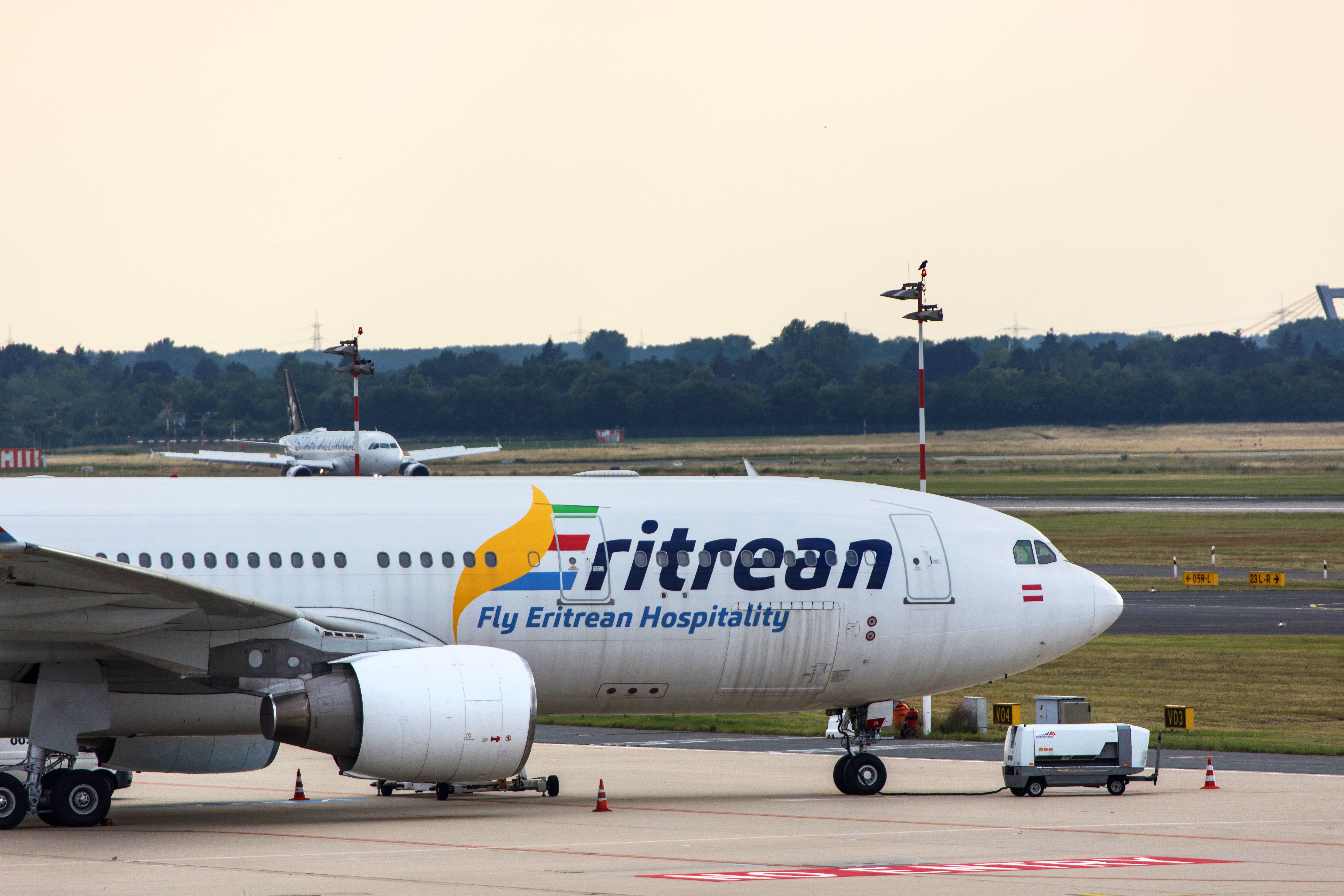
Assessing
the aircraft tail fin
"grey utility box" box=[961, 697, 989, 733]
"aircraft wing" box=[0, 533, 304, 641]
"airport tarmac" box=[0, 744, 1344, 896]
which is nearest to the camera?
"airport tarmac" box=[0, 744, 1344, 896]

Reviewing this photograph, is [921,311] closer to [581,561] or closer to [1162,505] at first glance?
[581,561]

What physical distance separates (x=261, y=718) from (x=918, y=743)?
15.7 metres

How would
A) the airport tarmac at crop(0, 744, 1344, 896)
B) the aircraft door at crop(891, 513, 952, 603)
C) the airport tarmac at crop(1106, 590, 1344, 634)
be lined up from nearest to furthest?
the airport tarmac at crop(0, 744, 1344, 896)
the aircraft door at crop(891, 513, 952, 603)
the airport tarmac at crop(1106, 590, 1344, 634)

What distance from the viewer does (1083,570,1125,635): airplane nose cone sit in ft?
82.1

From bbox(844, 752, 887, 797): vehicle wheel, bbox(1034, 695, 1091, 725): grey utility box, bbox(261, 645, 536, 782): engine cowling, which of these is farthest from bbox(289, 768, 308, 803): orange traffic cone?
bbox(1034, 695, 1091, 725): grey utility box

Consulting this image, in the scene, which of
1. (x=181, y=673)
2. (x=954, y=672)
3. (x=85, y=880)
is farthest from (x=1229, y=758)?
(x=85, y=880)

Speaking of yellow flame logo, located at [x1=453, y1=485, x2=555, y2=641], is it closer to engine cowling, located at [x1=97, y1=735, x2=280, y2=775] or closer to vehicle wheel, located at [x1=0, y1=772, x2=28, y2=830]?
engine cowling, located at [x1=97, y1=735, x2=280, y2=775]

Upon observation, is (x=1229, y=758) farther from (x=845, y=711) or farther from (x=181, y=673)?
(x=181, y=673)

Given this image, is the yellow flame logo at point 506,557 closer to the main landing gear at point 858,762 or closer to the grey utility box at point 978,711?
the main landing gear at point 858,762

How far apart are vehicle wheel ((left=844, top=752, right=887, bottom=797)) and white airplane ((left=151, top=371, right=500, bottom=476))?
67902 mm

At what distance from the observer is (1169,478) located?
123 m

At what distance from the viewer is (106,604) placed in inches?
787

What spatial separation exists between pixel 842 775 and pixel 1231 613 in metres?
31.9

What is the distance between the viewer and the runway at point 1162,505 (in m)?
89.1
